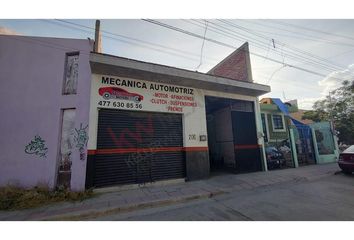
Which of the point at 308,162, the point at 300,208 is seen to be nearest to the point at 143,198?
the point at 300,208

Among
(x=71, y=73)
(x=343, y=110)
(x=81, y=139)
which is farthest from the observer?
(x=343, y=110)

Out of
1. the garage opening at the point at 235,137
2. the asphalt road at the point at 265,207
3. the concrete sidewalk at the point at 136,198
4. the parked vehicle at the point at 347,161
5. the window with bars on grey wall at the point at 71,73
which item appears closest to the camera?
the asphalt road at the point at 265,207

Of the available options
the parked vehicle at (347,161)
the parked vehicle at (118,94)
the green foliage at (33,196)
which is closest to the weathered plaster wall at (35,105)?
the green foliage at (33,196)

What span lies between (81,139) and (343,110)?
31449 millimetres

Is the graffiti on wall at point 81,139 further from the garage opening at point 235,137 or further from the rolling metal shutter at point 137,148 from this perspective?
the garage opening at point 235,137

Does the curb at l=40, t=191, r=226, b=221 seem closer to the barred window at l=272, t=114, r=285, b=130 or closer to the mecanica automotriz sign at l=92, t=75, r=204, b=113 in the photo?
the mecanica automotriz sign at l=92, t=75, r=204, b=113

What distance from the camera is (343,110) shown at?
23.5 m

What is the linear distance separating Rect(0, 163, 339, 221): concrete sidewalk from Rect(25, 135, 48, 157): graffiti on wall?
2.34 meters

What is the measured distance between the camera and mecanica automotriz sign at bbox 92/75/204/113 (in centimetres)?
696

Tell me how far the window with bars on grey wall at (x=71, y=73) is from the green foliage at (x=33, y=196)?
3888 mm

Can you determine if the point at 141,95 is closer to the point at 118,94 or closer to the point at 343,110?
the point at 118,94

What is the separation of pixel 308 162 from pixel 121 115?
13731mm

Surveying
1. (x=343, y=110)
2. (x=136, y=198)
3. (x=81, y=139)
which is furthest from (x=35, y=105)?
(x=343, y=110)

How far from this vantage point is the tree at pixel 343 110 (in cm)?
2272
